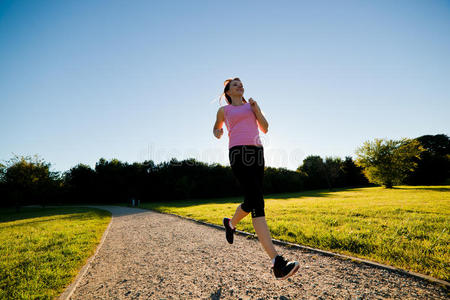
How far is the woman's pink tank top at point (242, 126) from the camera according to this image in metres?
2.54

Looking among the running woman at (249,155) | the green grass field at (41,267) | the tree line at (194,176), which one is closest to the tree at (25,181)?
A: the tree line at (194,176)

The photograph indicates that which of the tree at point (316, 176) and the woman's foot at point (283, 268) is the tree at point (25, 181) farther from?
the tree at point (316, 176)

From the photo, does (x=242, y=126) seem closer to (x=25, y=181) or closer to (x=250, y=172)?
(x=250, y=172)

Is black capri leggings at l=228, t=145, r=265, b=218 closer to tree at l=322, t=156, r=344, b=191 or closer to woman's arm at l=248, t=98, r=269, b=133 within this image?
woman's arm at l=248, t=98, r=269, b=133

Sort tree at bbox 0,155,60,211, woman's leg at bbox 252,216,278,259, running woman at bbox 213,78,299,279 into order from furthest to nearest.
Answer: tree at bbox 0,155,60,211 → running woman at bbox 213,78,299,279 → woman's leg at bbox 252,216,278,259

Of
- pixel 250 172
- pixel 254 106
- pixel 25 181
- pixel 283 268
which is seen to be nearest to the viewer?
pixel 283 268

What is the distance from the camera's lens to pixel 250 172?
2436mm

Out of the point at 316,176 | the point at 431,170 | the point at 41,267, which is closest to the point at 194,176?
the point at 316,176

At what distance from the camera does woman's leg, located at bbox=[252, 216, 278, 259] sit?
7.16ft

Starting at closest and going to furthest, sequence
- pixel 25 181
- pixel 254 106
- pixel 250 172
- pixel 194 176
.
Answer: pixel 250 172 < pixel 254 106 < pixel 25 181 < pixel 194 176

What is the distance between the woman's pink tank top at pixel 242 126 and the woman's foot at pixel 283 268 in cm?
136

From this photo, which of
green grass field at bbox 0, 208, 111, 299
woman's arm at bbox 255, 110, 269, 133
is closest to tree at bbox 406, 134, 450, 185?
woman's arm at bbox 255, 110, 269, 133

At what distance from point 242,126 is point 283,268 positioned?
1.68m

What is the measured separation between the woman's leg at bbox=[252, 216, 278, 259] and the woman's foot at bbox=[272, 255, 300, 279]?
7 cm
